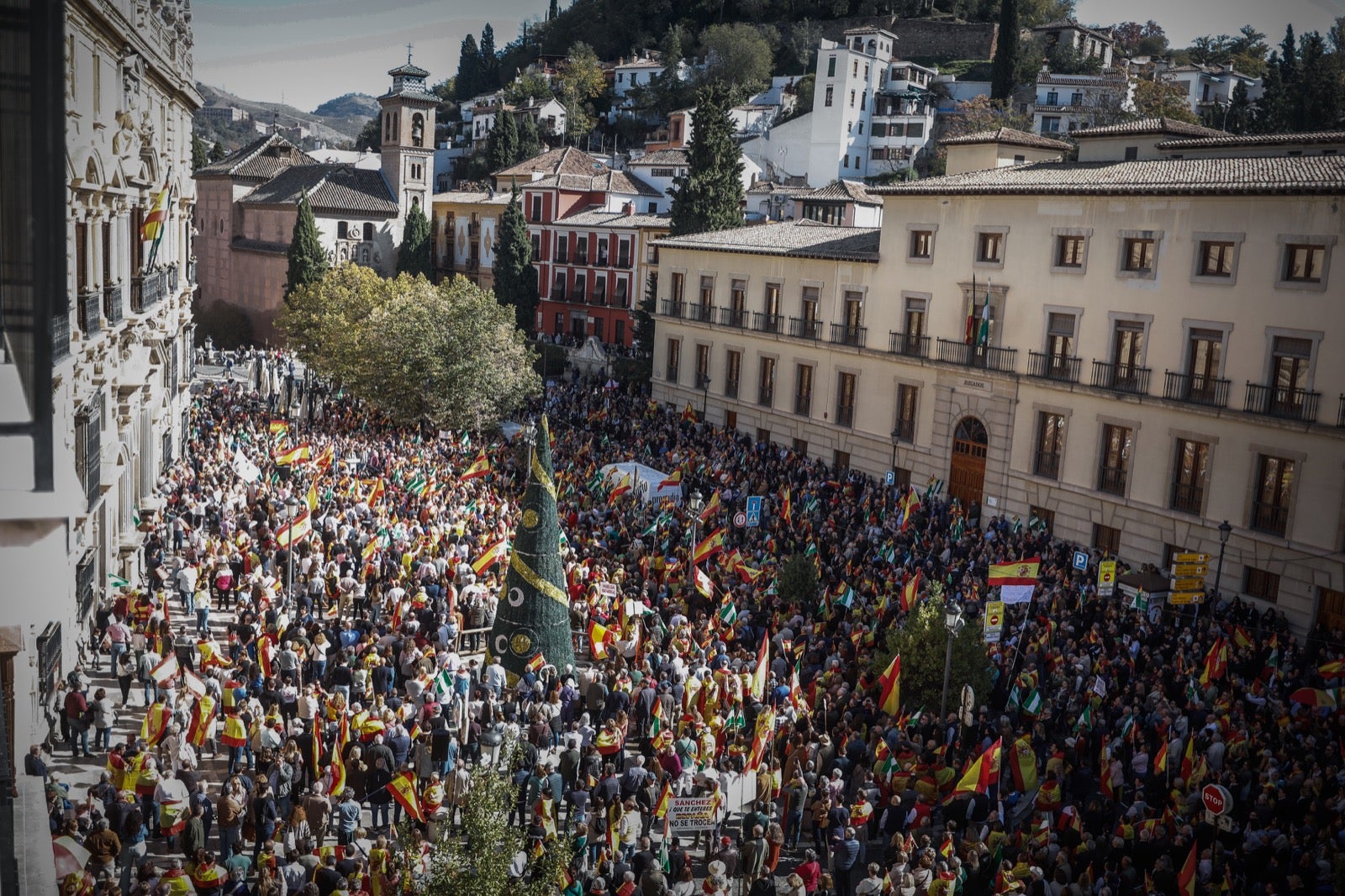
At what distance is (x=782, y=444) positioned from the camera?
4275cm

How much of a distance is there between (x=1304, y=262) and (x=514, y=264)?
43703mm

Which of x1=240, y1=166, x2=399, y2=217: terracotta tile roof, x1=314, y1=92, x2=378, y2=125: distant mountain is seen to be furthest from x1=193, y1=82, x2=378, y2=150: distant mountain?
x1=240, y1=166, x2=399, y2=217: terracotta tile roof

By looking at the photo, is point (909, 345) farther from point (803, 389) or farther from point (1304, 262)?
point (1304, 262)

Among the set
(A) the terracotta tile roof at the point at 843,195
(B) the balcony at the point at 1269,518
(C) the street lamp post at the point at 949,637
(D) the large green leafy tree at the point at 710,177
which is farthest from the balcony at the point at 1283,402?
(A) the terracotta tile roof at the point at 843,195

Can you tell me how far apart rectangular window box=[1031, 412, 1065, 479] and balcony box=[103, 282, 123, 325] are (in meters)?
23.2

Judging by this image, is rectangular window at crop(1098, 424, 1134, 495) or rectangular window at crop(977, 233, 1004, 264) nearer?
rectangular window at crop(1098, 424, 1134, 495)

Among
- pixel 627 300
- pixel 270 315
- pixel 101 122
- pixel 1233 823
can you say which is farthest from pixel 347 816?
pixel 270 315

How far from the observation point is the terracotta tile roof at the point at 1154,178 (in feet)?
90.5

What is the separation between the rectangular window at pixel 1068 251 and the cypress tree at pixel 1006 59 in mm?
56891

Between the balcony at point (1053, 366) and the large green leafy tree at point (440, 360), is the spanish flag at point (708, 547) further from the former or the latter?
the large green leafy tree at point (440, 360)

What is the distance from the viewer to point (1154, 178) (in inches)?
1232

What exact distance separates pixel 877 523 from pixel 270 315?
183ft

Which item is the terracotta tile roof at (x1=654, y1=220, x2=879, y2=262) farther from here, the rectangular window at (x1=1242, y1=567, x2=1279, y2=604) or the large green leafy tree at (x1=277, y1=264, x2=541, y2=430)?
the rectangular window at (x1=1242, y1=567, x2=1279, y2=604)

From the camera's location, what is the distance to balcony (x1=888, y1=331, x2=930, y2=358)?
3722 centimetres
